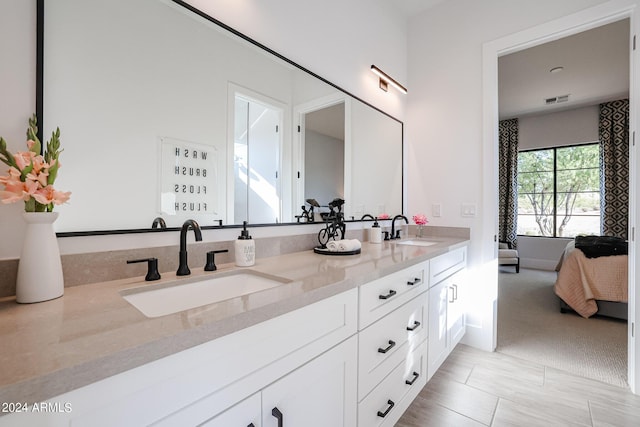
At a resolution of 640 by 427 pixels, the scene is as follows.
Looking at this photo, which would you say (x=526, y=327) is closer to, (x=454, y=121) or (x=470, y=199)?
(x=470, y=199)

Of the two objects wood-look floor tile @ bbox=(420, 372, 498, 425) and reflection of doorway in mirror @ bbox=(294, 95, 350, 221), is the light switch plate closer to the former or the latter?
reflection of doorway in mirror @ bbox=(294, 95, 350, 221)

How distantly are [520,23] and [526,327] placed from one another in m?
2.67

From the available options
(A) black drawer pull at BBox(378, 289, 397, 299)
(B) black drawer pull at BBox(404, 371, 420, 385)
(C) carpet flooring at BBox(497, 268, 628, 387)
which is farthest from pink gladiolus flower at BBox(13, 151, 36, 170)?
(C) carpet flooring at BBox(497, 268, 628, 387)

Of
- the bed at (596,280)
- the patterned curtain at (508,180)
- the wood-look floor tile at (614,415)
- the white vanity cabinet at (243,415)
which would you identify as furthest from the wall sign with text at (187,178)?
the patterned curtain at (508,180)

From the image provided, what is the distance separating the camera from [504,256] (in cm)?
507

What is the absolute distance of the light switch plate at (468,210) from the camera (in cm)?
245

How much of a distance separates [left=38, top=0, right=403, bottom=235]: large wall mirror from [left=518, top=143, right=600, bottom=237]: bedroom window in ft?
18.3

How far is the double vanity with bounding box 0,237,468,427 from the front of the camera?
0.48 m

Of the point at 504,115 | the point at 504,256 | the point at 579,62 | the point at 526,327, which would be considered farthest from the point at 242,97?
the point at 504,115

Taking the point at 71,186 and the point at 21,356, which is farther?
the point at 71,186

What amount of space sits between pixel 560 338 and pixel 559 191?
402 centimetres

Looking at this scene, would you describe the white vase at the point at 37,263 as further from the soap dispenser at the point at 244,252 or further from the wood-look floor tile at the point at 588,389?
the wood-look floor tile at the point at 588,389

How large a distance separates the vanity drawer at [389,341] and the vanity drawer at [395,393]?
0.13 feet

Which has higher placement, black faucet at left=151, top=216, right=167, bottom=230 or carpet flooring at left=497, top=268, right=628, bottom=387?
black faucet at left=151, top=216, right=167, bottom=230
